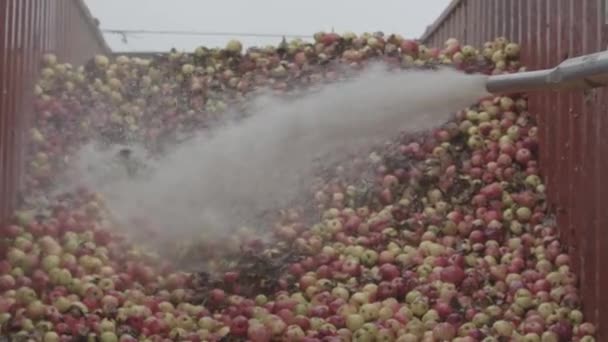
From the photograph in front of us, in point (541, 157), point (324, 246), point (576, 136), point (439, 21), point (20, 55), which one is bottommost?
point (324, 246)

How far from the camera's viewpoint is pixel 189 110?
859 cm

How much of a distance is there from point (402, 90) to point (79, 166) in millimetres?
2647

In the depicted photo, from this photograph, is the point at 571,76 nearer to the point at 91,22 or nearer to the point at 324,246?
the point at 324,246

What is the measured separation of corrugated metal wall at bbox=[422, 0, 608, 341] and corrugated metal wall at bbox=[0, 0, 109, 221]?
11.0ft

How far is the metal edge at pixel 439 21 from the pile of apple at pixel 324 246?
4.70 feet

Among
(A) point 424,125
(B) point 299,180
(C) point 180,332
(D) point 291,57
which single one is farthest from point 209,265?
(D) point 291,57

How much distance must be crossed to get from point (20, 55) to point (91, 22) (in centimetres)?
357

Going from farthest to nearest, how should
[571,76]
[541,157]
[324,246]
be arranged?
[541,157]
[324,246]
[571,76]

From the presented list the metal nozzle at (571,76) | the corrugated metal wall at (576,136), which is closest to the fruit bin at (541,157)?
the corrugated metal wall at (576,136)

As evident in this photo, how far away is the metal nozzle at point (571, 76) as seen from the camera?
12.3 feet

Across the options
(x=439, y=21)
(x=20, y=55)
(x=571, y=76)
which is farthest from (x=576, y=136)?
(x=439, y=21)

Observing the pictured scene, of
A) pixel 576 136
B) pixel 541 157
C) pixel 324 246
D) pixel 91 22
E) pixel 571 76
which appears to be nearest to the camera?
pixel 571 76

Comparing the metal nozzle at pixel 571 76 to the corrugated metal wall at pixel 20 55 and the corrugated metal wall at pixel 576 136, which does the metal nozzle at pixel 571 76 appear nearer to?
the corrugated metal wall at pixel 576 136

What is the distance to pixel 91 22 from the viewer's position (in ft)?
35.3
